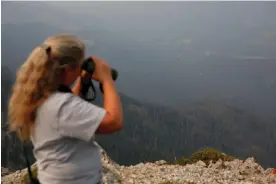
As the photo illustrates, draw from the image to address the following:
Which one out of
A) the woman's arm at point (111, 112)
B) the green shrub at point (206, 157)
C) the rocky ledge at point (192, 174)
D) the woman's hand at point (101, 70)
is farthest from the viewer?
the green shrub at point (206, 157)

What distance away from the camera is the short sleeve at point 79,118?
12.1ft

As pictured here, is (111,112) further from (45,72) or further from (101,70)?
(45,72)

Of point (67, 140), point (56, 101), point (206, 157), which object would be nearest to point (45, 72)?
point (56, 101)

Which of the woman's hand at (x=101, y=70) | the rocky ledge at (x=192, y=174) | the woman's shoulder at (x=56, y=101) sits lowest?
the rocky ledge at (x=192, y=174)

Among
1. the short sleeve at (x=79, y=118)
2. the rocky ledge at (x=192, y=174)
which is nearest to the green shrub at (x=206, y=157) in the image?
the rocky ledge at (x=192, y=174)

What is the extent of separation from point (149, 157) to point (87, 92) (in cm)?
14577

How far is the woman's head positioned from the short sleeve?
0.20 metres

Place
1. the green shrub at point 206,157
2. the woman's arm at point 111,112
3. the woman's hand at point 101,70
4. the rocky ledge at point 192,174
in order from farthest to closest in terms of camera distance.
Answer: the green shrub at point 206,157 → the rocky ledge at point 192,174 → the woman's hand at point 101,70 → the woman's arm at point 111,112

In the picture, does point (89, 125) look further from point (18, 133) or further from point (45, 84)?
point (18, 133)

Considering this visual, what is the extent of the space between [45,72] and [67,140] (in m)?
0.56

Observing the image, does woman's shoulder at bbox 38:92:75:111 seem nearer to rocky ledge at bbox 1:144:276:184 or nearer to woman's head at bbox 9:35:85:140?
woman's head at bbox 9:35:85:140

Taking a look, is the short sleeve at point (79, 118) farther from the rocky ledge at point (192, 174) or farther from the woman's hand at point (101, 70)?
the rocky ledge at point (192, 174)

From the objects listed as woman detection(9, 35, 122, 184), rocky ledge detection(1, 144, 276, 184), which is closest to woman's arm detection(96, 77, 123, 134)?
woman detection(9, 35, 122, 184)

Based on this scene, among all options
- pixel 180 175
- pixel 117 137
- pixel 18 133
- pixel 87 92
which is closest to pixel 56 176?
pixel 18 133
